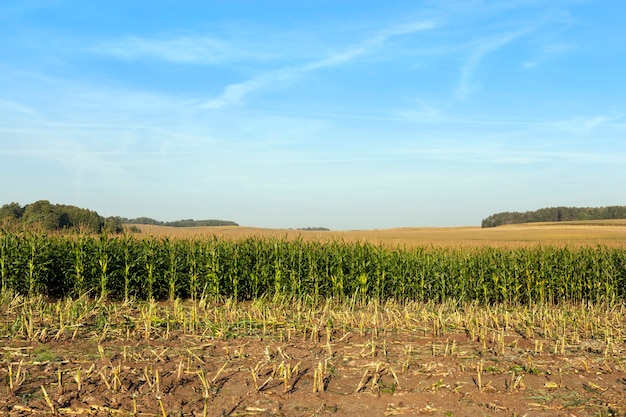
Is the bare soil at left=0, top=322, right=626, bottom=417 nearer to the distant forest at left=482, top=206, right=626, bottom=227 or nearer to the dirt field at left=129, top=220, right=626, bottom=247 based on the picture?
the dirt field at left=129, top=220, right=626, bottom=247

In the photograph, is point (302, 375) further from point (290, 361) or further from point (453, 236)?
point (453, 236)

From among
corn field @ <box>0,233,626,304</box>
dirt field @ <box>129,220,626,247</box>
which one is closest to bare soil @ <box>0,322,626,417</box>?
corn field @ <box>0,233,626,304</box>

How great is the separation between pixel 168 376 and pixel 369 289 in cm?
1262

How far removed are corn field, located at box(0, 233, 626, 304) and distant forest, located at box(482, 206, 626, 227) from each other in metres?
78.8

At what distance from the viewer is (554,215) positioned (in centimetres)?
9931

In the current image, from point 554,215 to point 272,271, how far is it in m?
93.2

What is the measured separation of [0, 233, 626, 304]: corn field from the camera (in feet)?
57.5

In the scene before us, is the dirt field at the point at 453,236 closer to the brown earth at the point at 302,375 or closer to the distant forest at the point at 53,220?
the distant forest at the point at 53,220

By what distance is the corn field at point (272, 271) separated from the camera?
17.5 m

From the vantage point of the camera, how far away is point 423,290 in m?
18.7

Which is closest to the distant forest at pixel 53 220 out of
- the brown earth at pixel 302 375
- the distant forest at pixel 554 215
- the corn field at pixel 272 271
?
the corn field at pixel 272 271

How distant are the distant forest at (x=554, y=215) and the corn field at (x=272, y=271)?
7882cm

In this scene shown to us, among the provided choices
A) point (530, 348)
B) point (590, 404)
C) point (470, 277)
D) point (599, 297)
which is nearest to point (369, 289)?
point (470, 277)

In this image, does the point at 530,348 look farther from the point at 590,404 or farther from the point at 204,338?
the point at 204,338
